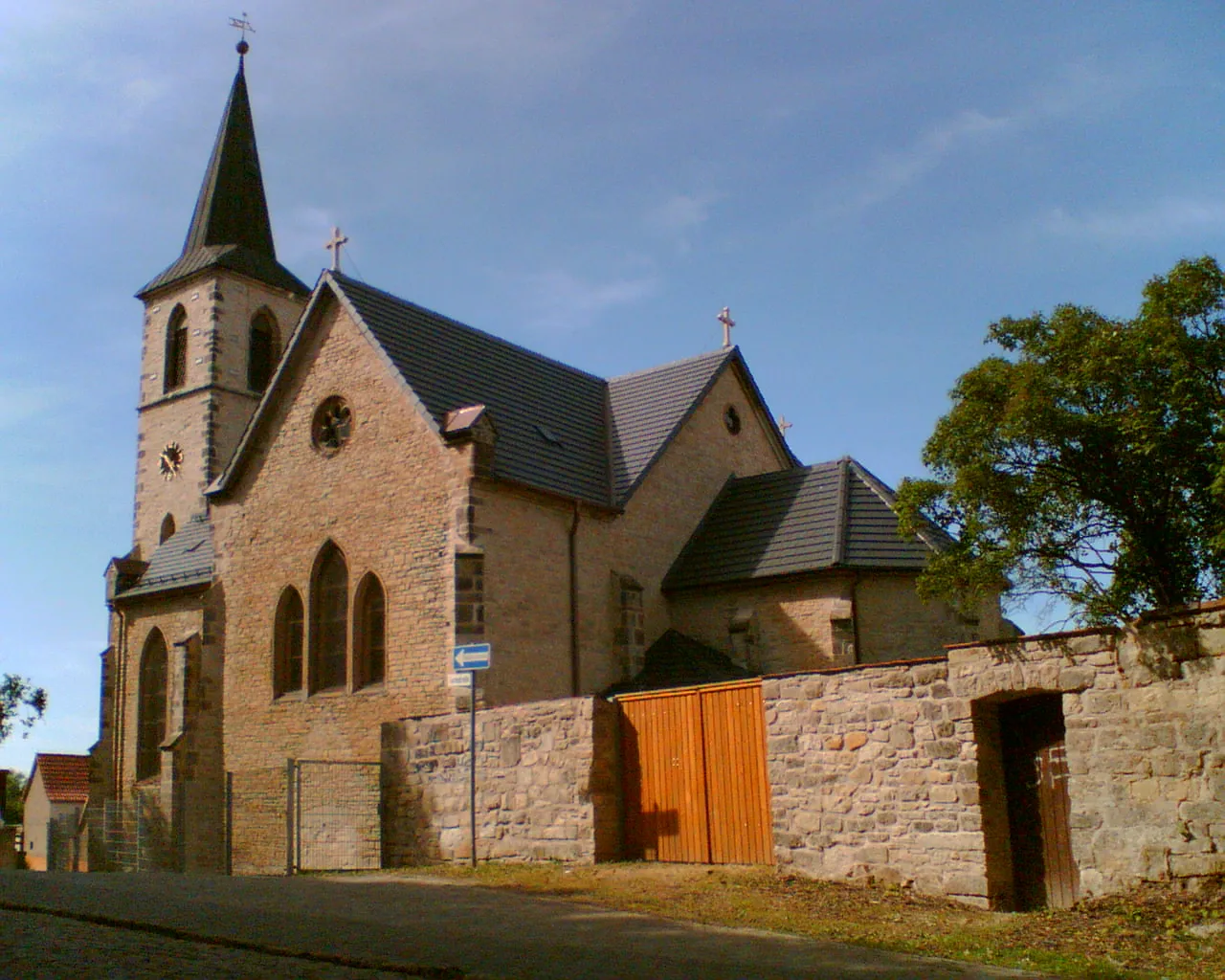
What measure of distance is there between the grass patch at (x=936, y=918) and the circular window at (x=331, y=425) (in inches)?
466

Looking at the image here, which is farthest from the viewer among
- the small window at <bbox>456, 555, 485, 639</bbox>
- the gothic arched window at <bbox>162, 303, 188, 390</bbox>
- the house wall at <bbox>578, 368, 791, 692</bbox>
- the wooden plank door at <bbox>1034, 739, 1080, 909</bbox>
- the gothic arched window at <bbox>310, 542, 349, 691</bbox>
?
the gothic arched window at <bbox>162, 303, 188, 390</bbox>

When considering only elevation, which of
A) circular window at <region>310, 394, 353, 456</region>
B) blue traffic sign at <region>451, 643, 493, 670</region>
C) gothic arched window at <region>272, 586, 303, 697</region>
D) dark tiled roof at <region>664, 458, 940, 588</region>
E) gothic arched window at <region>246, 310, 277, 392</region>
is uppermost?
gothic arched window at <region>246, 310, 277, 392</region>

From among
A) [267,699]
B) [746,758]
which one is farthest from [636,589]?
[746,758]

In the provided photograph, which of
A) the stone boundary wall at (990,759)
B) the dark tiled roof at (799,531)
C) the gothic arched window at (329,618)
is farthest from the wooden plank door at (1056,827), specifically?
the gothic arched window at (329,618)

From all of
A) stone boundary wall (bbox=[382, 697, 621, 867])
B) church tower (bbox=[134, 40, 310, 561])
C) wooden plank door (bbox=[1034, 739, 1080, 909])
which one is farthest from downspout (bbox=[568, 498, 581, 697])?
church tower (bbox=[134, 40, 310, 561])

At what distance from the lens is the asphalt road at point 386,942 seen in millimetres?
8797

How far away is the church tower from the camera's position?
130 ft

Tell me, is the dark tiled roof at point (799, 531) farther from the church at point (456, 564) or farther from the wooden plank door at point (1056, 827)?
the wooden plank door at point (1056, 827)

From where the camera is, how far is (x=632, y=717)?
54.3ft

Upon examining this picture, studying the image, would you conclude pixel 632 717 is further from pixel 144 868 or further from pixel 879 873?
pixel 144 868

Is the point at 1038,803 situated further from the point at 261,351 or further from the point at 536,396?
the point at 261,351

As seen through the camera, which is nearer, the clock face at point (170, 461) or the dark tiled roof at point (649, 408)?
the dark tiled roof at point (649, 408)

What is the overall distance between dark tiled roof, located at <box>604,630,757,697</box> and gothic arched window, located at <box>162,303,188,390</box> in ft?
77.6

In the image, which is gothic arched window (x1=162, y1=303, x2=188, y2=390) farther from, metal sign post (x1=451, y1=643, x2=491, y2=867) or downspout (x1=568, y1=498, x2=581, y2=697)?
metal sign post (x1=451, y1=643, x2=491, y2=867)
